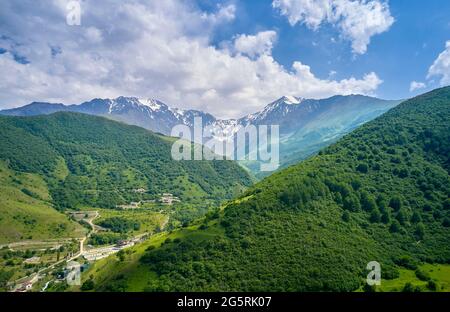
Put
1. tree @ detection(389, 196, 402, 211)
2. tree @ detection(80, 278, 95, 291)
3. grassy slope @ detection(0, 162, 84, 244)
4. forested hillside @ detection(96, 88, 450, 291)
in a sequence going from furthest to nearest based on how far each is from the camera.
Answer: grassy slope @ detection(0, 162, 84, 244) < tree @ detection(389, 196, 402, 211) < tree @ detection(80, 278, 95, 291) < forested hillside @ detection(96, 88, 450, 291)

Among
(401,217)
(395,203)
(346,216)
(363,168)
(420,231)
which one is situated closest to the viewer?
(346,216)

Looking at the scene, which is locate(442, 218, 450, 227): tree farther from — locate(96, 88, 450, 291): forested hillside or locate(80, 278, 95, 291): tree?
locate(80, 278, 95, 291): tree

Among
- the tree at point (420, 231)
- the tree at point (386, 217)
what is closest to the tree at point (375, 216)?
the tree at point (386, 217)

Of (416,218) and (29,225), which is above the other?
(416,218)

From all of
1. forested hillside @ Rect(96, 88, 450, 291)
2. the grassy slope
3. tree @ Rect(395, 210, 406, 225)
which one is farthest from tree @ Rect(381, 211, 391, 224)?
the grassy slope

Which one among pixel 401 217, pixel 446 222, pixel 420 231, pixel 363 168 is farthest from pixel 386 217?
pixel 363 168

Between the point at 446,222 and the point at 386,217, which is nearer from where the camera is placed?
the point at 386,217

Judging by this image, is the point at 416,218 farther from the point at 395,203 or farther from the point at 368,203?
the point at 368,203
